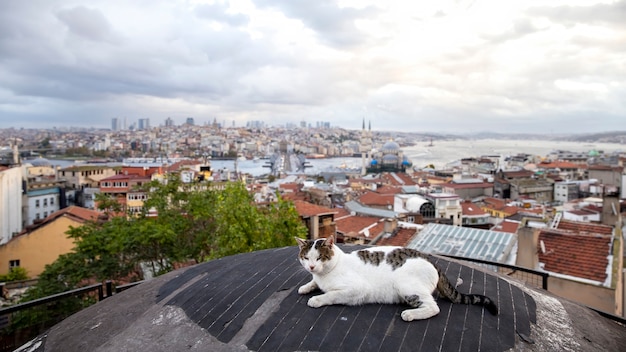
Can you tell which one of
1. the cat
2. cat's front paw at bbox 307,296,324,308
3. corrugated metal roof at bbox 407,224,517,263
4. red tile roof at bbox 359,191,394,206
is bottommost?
red tile roof at bbox 359,191,394,206

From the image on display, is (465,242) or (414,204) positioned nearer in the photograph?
(465,242)

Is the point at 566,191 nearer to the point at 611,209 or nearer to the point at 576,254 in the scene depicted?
the point at 611,209

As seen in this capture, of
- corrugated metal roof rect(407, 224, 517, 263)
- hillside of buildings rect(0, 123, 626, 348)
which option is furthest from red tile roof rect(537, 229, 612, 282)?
corrugated metal roof rect(407, 224, 517, 263)

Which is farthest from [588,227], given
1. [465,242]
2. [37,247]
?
[37,247]

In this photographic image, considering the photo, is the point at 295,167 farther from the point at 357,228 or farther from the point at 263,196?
the point at 357,228

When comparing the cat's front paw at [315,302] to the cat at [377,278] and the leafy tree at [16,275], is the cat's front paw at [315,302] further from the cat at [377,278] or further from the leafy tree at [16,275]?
the leafy tree at [16,275]

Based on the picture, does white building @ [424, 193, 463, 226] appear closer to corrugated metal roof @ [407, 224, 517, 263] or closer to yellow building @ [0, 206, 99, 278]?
corrugated metal roof @ [407, 224, 517, 263]
